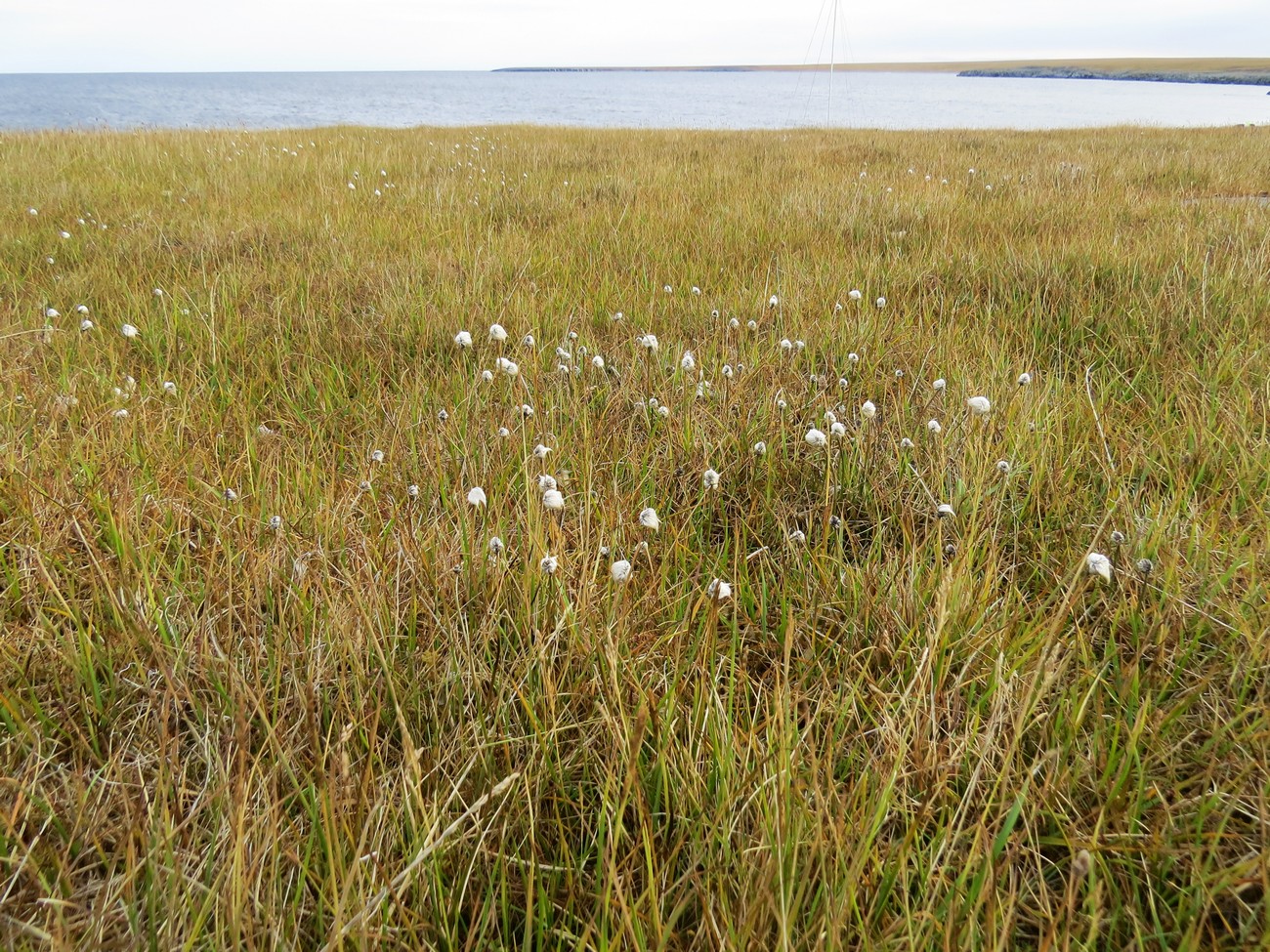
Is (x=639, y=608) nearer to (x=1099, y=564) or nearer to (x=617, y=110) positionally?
(x=1099, y=564)

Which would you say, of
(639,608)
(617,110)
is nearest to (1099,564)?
(639,608)

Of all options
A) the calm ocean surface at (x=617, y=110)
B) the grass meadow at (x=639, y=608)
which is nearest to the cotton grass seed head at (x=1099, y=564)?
the grass meadow at (x=639, y=608)

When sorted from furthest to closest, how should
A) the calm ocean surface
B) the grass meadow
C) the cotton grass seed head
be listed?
the calm ocean surface → the cotton grass seed head → the grass meadow

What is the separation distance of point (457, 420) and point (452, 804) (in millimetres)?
1449

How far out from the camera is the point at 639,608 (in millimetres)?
1588

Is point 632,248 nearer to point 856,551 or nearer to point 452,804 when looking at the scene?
point 856,551

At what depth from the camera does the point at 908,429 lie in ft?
7.64

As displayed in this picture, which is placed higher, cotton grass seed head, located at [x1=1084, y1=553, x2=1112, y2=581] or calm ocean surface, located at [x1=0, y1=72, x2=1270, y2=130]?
calm ocean surface, located at [x1=0, y1=72, x2=1270, y2=130]

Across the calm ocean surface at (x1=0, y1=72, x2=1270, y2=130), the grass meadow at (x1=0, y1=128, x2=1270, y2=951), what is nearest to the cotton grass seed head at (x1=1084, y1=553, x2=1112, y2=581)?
the grass meadow at (x1=0, y1=128, x2=1270, y2=951)

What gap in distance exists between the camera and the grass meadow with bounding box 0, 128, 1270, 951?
975 millimetres

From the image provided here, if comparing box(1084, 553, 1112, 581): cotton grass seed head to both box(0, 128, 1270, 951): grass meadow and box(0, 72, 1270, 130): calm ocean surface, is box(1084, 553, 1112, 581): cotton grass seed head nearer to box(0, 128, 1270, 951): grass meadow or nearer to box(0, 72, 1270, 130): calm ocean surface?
box(0, 128, 1270, 951): grass meadow

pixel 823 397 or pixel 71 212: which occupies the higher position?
pixel 71 212

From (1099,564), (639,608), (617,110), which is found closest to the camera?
(1099,564)

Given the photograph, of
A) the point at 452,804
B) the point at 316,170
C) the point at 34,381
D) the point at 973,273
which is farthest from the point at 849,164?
the point at 452,804
